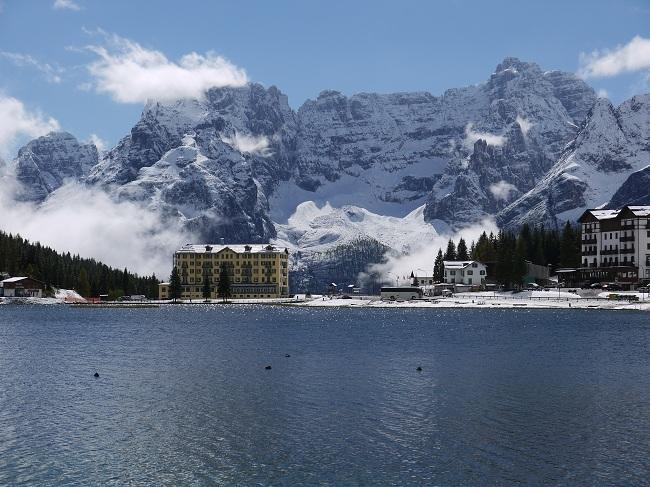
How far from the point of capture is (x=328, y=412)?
60.1m

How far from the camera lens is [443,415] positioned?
2327 inches

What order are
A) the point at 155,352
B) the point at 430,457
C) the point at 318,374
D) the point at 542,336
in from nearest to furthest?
the point at 430,457, the point at 318,374, the point at 155,352, the point at 542,336

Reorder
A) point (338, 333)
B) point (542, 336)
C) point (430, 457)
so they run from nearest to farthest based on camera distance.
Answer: point (430, 457) < point (542, 336) < point (338, 333)

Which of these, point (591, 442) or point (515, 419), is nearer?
point (591, 442)

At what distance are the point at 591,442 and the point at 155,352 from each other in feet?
204

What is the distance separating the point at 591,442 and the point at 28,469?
3249 centimetres

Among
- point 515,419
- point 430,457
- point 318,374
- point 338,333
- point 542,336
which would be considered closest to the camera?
point 430,457

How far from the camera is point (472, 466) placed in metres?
46.2

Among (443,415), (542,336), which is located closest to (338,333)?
(542,336)

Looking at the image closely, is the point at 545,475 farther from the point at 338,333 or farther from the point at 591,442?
the point at 338,333

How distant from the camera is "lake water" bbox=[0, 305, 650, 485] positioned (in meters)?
45.8

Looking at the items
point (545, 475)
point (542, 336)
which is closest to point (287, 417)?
point (545, 475)

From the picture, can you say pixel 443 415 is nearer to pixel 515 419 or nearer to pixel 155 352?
pixel 515 419

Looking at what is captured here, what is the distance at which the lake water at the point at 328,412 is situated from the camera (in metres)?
45.8
